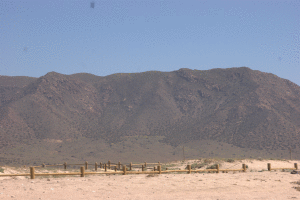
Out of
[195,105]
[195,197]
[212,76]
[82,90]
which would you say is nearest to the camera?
[195,197]

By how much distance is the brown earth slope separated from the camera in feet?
265

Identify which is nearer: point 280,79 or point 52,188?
Result: point 52,188

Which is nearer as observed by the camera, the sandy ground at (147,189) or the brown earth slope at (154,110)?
the sandy ground at (147,189)

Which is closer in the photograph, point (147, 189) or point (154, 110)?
point (147, 189)

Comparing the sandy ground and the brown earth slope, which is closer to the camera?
the sandy ground

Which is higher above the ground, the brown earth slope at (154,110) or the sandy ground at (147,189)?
the brown earth slope at (154,110)

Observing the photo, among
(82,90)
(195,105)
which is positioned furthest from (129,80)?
(195,105)

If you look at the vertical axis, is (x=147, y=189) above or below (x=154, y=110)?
below

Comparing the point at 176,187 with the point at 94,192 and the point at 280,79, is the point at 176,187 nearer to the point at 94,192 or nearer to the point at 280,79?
the point at 94,192

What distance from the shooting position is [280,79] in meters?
120

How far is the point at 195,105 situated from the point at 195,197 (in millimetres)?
98745

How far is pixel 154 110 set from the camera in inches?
4139

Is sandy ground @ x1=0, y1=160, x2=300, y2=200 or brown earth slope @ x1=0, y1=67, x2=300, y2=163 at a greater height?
brown earth slope @ x1=0, y1=67, x2=300, y2=163

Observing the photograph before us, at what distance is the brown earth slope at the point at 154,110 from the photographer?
80688mm
